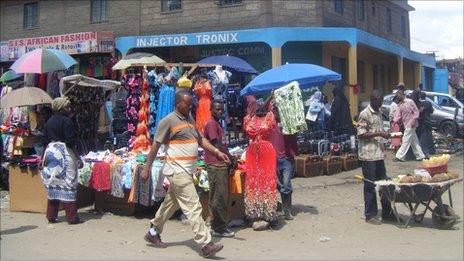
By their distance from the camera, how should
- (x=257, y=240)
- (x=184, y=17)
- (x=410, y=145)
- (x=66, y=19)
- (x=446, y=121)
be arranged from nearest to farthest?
(x=257, y=240), (x=410, y=145), (x=446, y=121), (x=184, y=17), (x=66, y=19)

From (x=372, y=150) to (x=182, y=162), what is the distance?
9.51 ft

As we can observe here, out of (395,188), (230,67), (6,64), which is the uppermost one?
(6,64)

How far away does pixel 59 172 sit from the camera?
7605 mm

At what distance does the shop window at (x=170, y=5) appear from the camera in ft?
67.0

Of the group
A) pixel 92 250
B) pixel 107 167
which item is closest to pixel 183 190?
pixel 92 250

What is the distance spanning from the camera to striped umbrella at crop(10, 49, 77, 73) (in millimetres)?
9164

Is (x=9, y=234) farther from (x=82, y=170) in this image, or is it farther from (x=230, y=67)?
(x=230, y=67)

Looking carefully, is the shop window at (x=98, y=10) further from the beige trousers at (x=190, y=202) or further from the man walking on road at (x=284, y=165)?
the beige trousers at (x=190, y=202)

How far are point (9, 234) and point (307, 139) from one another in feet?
24.1

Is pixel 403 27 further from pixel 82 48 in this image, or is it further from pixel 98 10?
pixel 82 48

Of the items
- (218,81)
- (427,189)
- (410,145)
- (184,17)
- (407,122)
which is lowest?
(427,189)

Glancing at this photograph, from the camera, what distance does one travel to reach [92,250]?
620 centimetres

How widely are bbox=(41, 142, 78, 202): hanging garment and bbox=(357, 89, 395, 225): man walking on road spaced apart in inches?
165

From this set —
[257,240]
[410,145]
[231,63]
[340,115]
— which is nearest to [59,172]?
[257,240]
